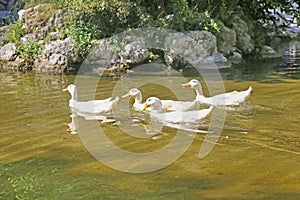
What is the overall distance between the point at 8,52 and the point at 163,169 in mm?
10730

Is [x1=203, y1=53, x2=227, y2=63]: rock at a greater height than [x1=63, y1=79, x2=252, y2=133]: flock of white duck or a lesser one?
greater

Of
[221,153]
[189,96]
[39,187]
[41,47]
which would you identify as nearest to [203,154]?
[221,153]

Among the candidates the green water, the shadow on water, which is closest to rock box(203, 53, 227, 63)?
the shadow on water

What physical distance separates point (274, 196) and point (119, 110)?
3.96 meters

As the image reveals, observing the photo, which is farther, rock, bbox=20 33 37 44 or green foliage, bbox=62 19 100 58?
rock, bbox=20 33 37 44

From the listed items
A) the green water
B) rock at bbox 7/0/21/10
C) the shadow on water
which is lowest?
the green water

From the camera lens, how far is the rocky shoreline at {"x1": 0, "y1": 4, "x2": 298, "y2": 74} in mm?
12031

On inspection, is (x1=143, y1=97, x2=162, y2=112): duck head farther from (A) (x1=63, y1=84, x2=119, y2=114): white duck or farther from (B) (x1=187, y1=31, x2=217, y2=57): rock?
(B) (x1=187, y1=31, x2=217, y2=57): rock

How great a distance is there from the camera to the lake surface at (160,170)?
11.9ft

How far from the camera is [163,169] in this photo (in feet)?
13.6

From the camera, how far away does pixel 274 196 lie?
3422mm

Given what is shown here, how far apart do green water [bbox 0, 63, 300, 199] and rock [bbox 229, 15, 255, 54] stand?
301 inches

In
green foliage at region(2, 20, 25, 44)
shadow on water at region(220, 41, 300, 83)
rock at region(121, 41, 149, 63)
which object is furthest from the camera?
green foliage at region(2, 20, 25, 44)

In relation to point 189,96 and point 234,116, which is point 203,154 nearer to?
point 234,116
